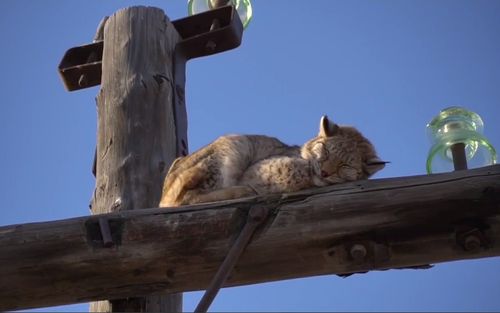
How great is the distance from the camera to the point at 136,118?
4.09 m

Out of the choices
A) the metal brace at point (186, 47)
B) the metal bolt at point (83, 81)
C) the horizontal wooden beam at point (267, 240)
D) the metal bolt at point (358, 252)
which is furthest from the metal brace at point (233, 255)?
the metal bolt at point (83, 81)

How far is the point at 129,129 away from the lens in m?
4.05

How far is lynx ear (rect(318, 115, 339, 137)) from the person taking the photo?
15.7ft

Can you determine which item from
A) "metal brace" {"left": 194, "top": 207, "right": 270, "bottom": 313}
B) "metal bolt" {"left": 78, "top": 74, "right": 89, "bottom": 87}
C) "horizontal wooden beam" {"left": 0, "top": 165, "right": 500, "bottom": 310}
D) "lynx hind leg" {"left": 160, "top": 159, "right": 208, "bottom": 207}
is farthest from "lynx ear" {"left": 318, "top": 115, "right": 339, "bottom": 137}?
"metal brace" {"left": 194, "top": 207, "right": 270, "bottom": 313}

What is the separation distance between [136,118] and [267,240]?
1.32 meters

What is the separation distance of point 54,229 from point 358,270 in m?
1.20

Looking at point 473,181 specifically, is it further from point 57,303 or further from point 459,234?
point 57,303

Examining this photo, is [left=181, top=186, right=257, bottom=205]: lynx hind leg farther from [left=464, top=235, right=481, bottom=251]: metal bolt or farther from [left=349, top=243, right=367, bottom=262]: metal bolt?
[left=464, top=235, right=481, bottom=251]: metal bolt

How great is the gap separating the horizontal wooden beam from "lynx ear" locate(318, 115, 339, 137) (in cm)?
162

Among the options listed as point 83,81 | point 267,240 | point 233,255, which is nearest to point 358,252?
point 267,240

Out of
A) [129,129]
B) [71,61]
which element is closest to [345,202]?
[129,129]

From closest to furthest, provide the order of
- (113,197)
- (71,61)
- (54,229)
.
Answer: (54,229), (113,197), (71,61)

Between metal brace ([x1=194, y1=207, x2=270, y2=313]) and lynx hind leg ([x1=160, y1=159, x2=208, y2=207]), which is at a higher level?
lynx hind leg ([x1=160, y1=159, x2=208, y2=207])

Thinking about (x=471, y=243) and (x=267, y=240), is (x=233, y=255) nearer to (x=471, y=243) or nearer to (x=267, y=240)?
(x=267, y=240)
